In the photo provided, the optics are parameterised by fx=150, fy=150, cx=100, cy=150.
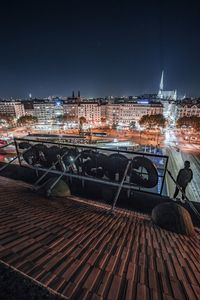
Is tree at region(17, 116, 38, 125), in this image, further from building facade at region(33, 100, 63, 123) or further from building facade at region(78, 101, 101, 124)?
building facade at region(78, 101, 101, 124)

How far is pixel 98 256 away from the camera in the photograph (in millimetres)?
2719

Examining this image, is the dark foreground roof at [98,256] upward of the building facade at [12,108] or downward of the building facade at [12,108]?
downward

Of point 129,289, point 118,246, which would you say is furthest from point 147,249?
point 129,289

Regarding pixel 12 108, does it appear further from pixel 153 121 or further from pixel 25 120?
pixel 153 121

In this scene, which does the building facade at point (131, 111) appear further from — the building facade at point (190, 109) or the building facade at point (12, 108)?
the building facade at point (12, 108)

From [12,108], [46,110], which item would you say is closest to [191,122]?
[46,110]

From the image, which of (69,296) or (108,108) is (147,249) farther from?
(108,108)

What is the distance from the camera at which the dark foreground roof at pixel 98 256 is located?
2.03 metres

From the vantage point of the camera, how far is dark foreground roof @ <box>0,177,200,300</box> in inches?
79.9

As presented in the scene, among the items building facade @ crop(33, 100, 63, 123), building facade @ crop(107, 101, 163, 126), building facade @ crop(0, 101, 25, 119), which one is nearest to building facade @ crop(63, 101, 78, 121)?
building facade @ crop(33, 100, 63, 123)

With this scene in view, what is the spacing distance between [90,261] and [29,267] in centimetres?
95

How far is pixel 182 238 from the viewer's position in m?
4.57

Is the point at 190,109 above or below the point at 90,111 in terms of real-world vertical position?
above

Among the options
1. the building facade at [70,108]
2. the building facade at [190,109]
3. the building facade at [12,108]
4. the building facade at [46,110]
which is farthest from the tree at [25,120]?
the building facade at [190,109]
